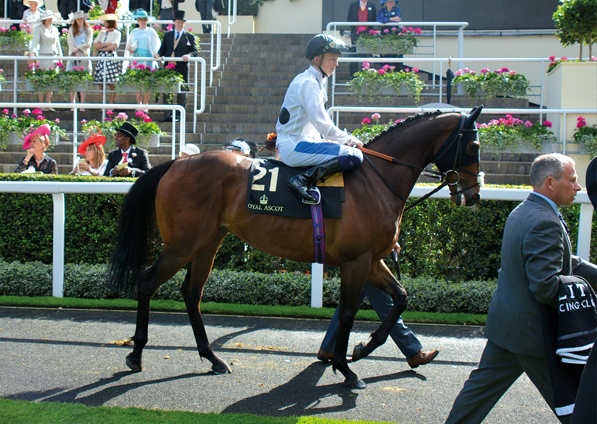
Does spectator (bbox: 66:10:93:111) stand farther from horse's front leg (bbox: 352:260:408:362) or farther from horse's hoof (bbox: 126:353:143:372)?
horse's front leg (bbox: 352:260:408:362)

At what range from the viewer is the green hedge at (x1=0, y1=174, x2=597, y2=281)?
5.62 meters

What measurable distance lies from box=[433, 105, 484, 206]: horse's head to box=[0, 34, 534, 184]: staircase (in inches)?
191

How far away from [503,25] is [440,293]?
12.4 m

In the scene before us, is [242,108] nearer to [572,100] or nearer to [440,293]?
[572,100]

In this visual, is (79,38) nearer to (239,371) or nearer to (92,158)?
(92,158)

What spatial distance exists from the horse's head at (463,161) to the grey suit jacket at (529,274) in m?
1.41

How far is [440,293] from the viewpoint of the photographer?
213 inches

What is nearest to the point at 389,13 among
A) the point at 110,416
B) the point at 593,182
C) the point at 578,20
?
the point at 578,20

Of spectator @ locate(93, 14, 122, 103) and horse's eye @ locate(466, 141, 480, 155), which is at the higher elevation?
spectator @ locate(93, 14, 122, 103)

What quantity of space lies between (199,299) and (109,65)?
819cm

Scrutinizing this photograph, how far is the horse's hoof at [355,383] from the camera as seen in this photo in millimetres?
3773

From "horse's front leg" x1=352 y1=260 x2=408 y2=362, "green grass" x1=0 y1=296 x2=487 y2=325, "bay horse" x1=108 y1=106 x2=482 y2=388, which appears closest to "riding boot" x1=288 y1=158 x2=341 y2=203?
"bay horse" x1=108 y1=106 x2=482 y2=388

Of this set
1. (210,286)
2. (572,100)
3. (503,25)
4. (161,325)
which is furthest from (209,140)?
(503,25)

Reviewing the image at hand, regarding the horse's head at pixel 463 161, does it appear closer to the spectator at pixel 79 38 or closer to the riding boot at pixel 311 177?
the riding boot at pixel 311 177
